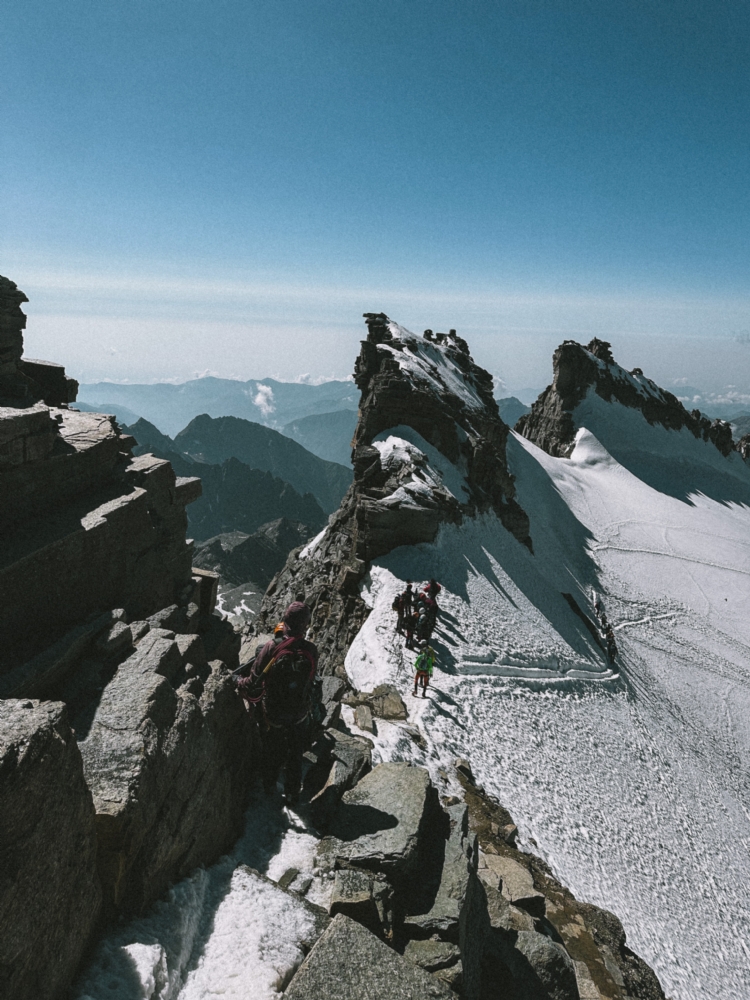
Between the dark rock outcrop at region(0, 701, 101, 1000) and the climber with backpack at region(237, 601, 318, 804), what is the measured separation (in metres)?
3.19

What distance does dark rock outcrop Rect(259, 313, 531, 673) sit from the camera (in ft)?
88.2

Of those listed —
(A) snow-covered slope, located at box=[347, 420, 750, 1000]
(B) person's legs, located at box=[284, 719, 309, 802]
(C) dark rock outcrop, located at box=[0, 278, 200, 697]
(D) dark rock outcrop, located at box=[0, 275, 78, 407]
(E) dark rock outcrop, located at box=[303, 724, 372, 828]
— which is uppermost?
(D) dark rock outcrop, located at box=[0, 275, 78, 407]

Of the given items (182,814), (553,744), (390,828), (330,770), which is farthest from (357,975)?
(553,744)

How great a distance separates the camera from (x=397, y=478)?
29891 millimetres

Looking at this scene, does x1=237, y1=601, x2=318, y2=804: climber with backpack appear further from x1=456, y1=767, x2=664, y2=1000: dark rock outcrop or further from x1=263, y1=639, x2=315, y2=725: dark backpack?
x1=456, y1=767, x2=664, y2=1000: dark rock outcrop

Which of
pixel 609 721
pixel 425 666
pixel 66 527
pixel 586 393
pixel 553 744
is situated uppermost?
pixel 586 393

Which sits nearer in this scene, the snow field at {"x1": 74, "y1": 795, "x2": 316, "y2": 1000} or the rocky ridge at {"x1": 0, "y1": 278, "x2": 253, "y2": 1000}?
the rocky ridge at {"x1": 0, "y1": 278, "x2": 253, "y2": 1000}

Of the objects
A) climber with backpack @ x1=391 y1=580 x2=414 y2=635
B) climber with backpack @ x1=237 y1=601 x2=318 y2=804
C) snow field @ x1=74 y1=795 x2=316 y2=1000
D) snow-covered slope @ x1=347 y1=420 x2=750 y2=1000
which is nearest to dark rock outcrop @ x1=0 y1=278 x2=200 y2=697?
climber with backpack @ x1=237 y1=601 x2=318 y2=804

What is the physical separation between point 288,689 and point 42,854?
13.0 feet

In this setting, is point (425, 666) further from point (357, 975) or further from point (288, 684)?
point (357, 975)

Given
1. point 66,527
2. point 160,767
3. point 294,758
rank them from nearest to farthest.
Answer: point 160,767 → point 294,758 → point 66,527

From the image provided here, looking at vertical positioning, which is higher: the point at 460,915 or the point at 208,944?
the point at 208,944

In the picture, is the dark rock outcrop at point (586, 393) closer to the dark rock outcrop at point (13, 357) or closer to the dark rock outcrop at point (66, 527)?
the dark rock outcrop at point (66, 527)

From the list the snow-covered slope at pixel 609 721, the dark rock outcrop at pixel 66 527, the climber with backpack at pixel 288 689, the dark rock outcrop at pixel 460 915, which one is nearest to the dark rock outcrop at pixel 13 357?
the dark rock outcrop at pixel 66 527
